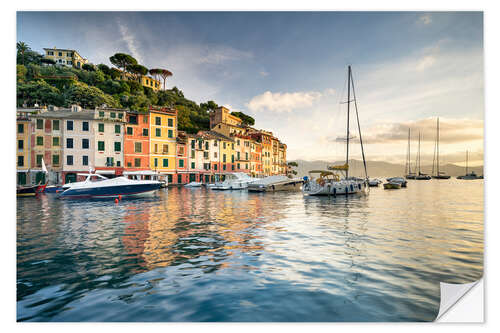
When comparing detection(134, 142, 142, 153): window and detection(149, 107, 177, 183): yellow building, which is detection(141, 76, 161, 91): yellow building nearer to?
detection(149, 107, 177, 183): yellow building

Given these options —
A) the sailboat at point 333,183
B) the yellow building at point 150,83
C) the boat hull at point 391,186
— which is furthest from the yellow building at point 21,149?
the yellow building at point 150,83

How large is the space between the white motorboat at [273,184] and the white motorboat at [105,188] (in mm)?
9963

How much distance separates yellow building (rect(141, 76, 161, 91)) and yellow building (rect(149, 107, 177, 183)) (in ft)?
79.2

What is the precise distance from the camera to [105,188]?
14.9 metres

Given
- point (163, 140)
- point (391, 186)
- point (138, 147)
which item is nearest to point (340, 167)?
point (391, 186)

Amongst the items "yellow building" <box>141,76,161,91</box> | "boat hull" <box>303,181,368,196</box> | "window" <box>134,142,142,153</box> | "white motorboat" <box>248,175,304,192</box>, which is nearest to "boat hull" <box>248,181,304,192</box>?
"white motorboat" <box>248,175,304,192</box>

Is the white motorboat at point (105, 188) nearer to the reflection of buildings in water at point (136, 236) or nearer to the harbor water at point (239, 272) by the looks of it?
the reflection of buildings in water at point (136, 236)

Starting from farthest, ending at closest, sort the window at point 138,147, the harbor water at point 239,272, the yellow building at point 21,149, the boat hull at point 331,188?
the window at point 138,147 → the boat hull at point 331,188 → the yellow building at point 21,149 → the harbor water at point 239,272

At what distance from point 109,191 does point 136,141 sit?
13.8 m

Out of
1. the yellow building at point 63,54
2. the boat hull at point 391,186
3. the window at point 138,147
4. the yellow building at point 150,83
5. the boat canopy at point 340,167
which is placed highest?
the yellow building at point 150,83

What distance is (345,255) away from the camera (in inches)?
179

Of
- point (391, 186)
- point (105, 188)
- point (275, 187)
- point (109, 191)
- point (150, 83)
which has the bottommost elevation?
point (391, 186)

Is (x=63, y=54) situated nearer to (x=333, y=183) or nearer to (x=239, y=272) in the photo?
(x=239, y=272)

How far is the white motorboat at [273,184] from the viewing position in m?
23.1
